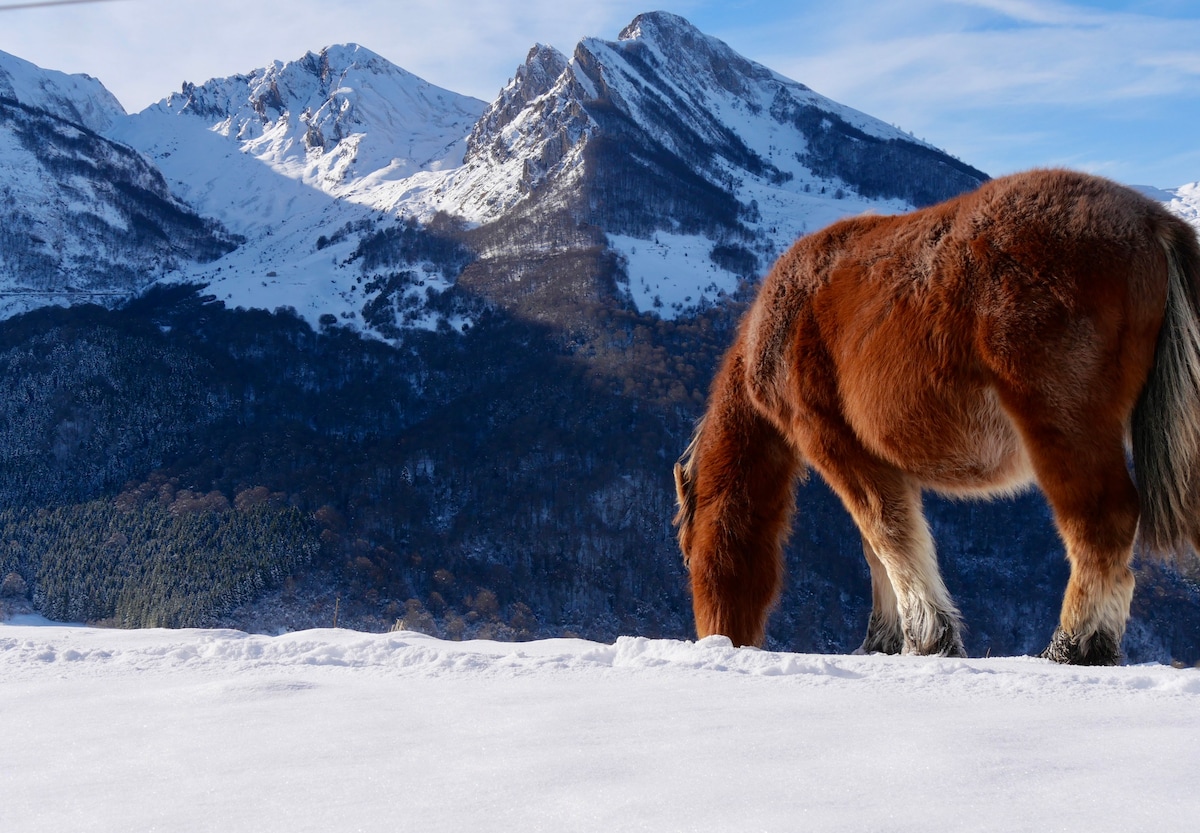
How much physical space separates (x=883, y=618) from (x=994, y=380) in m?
1.84

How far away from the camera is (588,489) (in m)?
110

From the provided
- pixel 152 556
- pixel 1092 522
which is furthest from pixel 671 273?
pixel 1092 522

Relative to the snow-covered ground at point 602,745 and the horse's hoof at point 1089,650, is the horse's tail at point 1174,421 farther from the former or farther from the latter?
the snow-covered ground at point 602,745

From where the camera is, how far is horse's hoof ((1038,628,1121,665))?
11.8 ft

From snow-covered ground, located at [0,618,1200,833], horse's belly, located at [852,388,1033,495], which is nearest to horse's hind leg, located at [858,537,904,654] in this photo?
horse's belly, located at [852,388,1033,495]

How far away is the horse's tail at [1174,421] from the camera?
3545 mm

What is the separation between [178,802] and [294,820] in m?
0.31

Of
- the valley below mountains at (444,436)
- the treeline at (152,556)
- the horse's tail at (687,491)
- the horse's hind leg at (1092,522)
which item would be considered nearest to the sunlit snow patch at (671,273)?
the valley below mountains at (444,436)

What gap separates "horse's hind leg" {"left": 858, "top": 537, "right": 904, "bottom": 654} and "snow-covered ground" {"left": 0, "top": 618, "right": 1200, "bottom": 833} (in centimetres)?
169

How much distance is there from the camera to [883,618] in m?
4.93

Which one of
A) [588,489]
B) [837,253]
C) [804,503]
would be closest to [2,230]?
[588,489]

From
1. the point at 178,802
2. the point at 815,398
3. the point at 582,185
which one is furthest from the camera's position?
the point at 582,185

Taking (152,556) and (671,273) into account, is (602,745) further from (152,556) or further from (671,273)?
(671,273)

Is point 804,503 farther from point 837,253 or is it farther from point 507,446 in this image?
point 837,253
